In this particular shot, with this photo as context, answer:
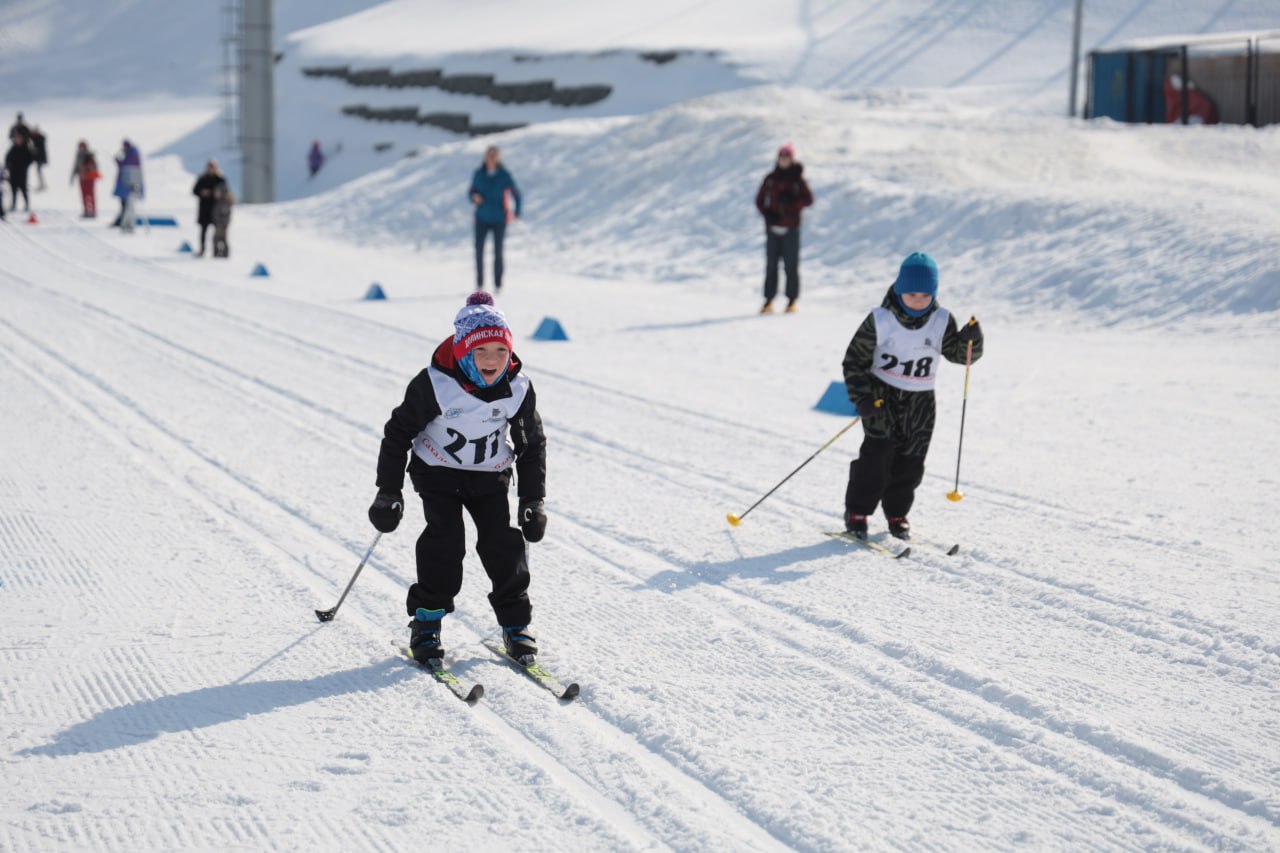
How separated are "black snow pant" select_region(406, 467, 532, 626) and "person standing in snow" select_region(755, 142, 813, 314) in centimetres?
1045

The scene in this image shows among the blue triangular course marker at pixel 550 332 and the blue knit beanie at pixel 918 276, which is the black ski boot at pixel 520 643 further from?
the blue triangular course marker at pixel 550 332

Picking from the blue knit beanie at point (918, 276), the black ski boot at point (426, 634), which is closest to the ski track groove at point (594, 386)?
the blue knit beanie at point (918, 276)

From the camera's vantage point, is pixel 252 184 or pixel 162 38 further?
pixel 162 38

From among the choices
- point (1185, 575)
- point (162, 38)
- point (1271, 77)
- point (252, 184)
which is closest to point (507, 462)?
point (1185, 575)

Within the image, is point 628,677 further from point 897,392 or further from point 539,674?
point 897,392

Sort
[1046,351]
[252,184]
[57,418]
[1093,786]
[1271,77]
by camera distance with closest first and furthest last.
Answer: [1093,786] → [57,418] → [1046,351] → [1271,77] → [252,184]

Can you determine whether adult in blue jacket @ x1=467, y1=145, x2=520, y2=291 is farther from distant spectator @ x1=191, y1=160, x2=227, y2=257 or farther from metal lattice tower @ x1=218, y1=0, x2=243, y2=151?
metal lattice tower @ x1=218, y1=0, x2=243, y2=151

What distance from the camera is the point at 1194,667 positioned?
511 cm

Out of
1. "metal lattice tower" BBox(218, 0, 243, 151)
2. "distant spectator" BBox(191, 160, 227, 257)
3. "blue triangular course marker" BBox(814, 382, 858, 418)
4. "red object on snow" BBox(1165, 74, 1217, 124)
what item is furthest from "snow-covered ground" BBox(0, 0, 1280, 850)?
"metal lattice tower" BBox(218, 0, 243, 151)

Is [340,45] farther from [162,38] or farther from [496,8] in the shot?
[162,38]

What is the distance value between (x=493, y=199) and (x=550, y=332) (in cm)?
411

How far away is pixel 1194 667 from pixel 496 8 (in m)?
56.1

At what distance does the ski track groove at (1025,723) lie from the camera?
401 centimetres

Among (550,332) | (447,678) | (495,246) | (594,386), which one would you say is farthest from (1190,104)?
(447,678)
